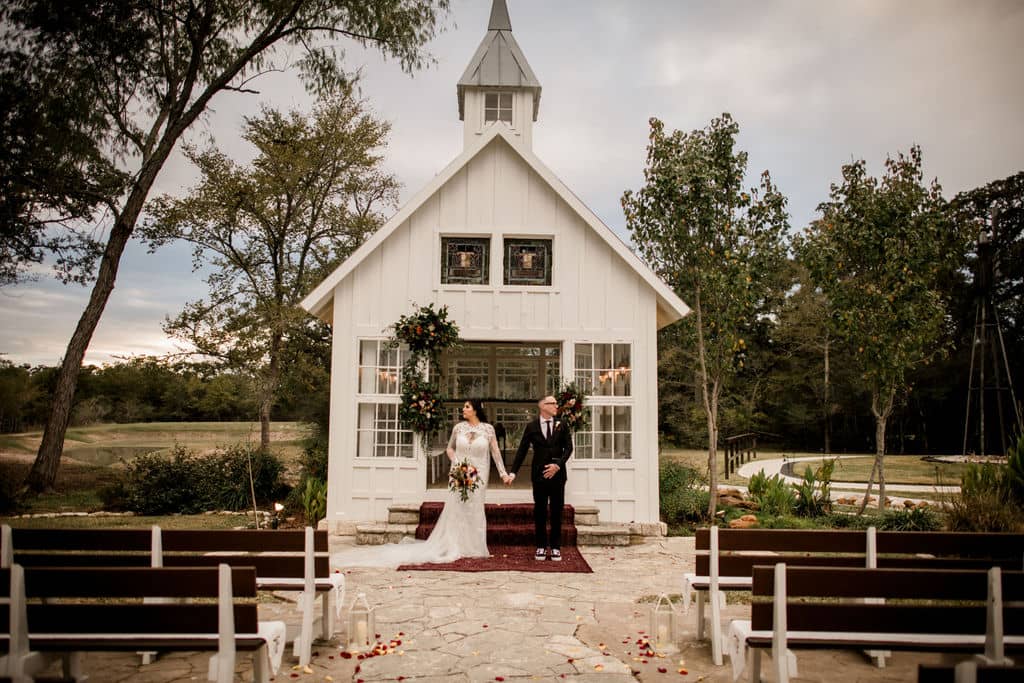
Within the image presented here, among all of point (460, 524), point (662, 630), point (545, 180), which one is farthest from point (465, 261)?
point (662, 630)

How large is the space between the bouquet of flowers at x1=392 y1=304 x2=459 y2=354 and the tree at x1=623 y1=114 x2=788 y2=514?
444 centimetres

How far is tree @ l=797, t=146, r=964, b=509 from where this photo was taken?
1096 cm

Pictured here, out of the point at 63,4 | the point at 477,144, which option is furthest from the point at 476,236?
the point at 63,4

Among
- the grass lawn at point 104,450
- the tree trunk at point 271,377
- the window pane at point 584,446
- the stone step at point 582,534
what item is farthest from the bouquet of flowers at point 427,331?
the tree trunk at point 271,377

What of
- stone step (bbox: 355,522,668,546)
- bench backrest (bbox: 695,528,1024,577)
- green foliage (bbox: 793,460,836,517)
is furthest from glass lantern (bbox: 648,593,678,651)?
green foliage (bbox: 793,460,836,517)

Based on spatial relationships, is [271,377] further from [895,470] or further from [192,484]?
[895,470]

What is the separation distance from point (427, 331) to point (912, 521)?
7.80 m

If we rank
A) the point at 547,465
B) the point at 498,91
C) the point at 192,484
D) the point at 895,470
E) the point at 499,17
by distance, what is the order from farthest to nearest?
1. the point at 895,470
2. the point at 499,17
3. the point at 498,91
4. the point at 192,484
5. the point at 547,465

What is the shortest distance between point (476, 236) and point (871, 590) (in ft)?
27.6

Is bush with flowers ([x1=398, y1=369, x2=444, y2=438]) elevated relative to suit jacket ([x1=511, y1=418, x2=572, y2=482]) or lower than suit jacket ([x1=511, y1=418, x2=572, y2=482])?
elevated

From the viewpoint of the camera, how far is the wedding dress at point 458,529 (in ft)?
28.1

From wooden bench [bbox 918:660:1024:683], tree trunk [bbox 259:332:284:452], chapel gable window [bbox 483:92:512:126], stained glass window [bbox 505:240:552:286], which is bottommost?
wooden bench [bbox 918:660:1024:683]

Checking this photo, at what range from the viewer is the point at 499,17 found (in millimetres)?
16844

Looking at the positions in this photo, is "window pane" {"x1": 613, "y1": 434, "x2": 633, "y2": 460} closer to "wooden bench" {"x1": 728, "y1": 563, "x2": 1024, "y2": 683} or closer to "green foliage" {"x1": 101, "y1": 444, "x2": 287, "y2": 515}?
"wooden bench" {"x1": 728, "y1": 563, "x2": 1024, "y2": 683}
